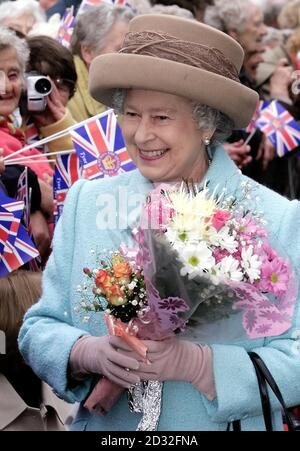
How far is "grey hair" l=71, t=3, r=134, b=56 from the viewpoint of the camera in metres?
5.77

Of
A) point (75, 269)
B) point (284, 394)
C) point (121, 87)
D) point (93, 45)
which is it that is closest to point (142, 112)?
point (121, 87)

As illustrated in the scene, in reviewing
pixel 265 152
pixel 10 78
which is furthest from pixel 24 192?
pixel 265 152

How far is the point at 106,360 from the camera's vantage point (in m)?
2.84

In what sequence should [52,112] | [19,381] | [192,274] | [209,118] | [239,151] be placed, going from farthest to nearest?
[239,151], [52,112], [19,381], [209,118], [192,274]

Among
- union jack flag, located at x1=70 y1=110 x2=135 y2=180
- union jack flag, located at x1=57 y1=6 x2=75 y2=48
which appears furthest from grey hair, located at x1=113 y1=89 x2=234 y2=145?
union jack flag, located at x1=57 y1=6 x2=75 y2=48

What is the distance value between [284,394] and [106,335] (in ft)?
1.73

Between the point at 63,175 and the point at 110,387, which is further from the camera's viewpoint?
the point at 63,175

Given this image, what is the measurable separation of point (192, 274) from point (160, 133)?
694mm

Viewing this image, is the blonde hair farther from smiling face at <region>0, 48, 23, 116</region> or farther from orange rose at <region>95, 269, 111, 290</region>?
smiling face at <region>0, 48, 23, 116</region>

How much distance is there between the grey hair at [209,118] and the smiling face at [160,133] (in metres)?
0.02

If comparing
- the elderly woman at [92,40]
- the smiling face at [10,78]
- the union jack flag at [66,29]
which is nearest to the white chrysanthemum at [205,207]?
the smiling face at [10,78]

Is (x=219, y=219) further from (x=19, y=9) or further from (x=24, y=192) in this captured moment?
(x=19, y=9)

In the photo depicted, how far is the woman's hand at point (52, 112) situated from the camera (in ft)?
17.9

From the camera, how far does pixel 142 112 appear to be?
315 cm
